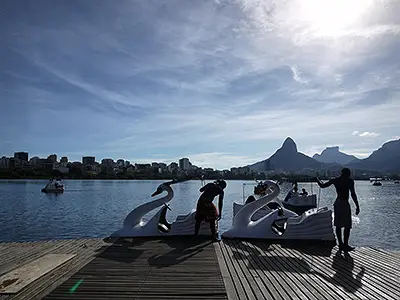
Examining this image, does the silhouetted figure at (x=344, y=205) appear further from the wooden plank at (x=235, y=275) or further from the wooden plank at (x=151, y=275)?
the wooden plank at (x=151, y=275)

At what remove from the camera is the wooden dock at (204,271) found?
5477 millimetres

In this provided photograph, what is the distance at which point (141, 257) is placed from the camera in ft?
26.3

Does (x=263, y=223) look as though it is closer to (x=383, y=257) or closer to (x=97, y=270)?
(x=383, y=257)

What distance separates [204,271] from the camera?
21.9 feet

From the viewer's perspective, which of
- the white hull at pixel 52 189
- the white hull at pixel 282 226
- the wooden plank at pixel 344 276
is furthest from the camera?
the white hull at pixel 52 189

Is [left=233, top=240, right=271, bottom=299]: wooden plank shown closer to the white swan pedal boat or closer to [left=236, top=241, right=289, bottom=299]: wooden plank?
[left=236, top=241, right=289, bottom=299]: wooden plank

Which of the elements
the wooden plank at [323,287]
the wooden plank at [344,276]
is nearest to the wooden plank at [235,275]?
the wooden plank at [323,287]

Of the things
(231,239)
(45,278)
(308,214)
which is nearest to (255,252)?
(231,239)

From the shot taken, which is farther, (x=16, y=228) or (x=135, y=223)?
(x=16, y=228)

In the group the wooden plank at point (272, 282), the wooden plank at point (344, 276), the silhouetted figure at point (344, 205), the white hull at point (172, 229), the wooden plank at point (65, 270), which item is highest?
the silhouetted figure at point (344, 205)

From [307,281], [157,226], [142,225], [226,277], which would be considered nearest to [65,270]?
[226,277]

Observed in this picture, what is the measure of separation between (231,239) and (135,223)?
Result: 114 inches

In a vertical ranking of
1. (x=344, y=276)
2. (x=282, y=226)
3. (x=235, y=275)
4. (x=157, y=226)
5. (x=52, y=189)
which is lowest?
(x=344, y=276)

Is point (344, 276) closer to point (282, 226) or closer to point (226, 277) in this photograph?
point (226, 277)
